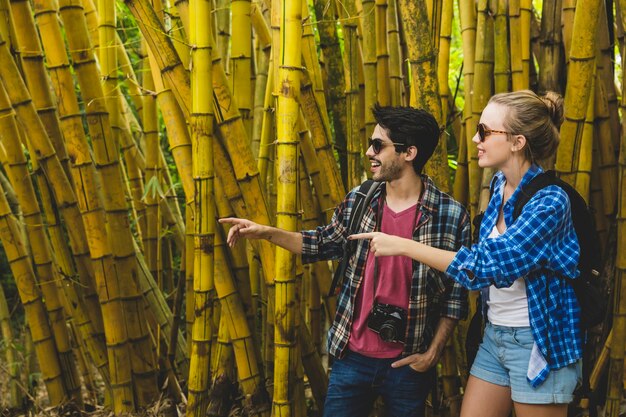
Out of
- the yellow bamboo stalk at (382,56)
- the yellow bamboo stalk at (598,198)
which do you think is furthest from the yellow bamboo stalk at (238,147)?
the yellow bamboo stalk at (598,198)

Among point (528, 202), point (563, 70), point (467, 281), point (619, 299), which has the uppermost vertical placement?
point (563, 70)

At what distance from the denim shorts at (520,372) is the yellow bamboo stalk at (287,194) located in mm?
594

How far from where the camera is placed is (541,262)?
1.84 m

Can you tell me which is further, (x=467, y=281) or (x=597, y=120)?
(x=597, y=120)

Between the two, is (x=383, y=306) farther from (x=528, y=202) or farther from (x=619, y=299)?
(x=619, y=299)

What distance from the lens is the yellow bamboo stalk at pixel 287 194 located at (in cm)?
210

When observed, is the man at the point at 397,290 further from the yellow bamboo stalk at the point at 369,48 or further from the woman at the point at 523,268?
the yellow bamboo stalk at the point at 369,48

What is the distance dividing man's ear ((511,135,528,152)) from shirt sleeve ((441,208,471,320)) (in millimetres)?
327

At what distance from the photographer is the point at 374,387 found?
213 cm

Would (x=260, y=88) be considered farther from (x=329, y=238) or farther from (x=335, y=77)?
(x=329, y=238)

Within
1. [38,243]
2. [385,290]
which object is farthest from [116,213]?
[385,290]

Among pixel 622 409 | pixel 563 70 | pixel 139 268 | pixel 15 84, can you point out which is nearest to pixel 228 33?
pixel 15 84

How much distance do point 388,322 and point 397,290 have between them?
0.10 meters

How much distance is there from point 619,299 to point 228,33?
177 cm
